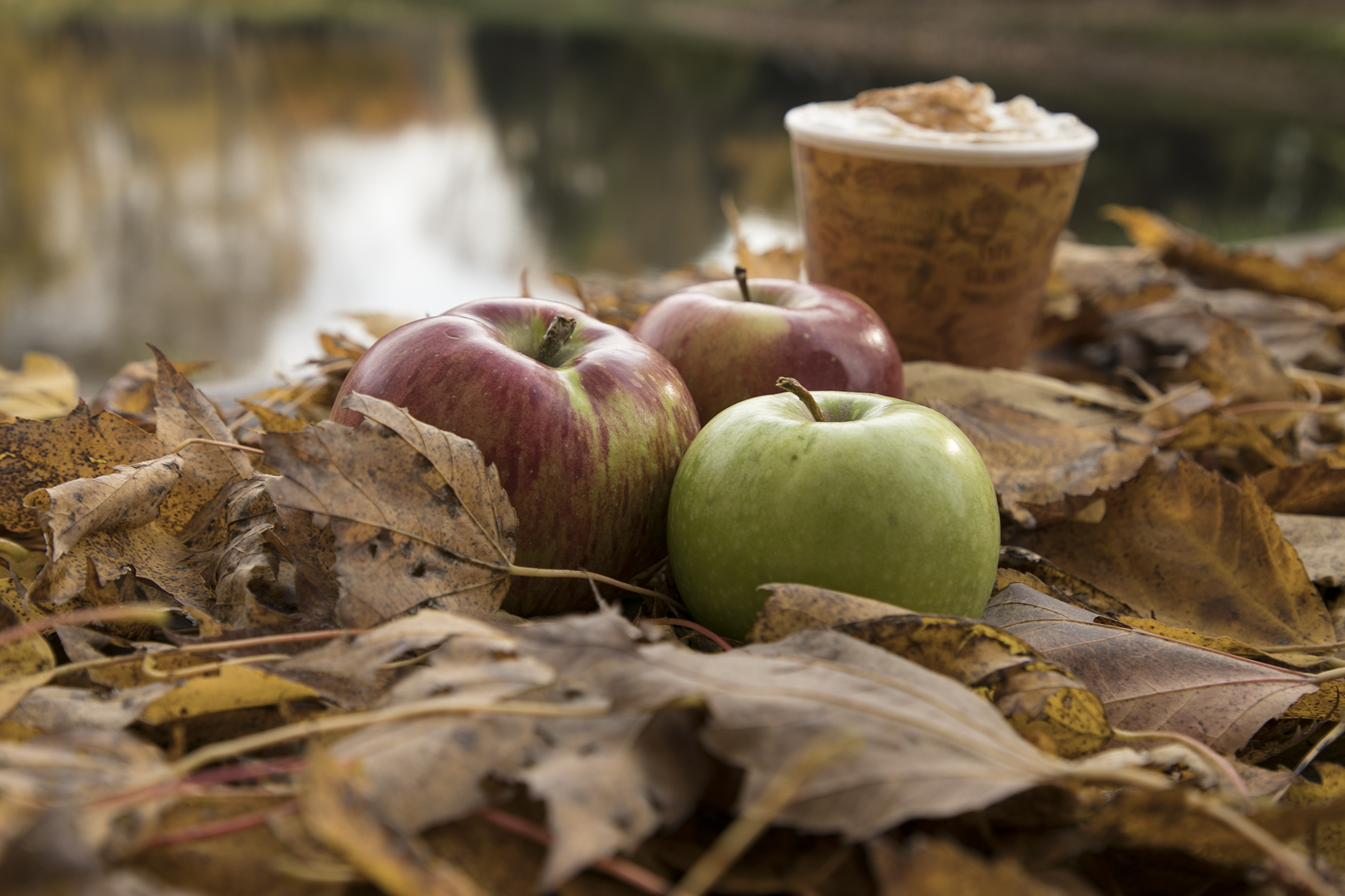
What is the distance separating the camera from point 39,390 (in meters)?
0.94

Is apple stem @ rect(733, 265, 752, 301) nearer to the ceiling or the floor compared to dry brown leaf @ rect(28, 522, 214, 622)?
nearer to the ceiling

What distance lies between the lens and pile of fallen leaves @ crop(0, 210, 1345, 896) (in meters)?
0.35

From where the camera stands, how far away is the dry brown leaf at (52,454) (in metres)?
0.62

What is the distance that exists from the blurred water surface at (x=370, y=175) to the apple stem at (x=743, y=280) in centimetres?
57

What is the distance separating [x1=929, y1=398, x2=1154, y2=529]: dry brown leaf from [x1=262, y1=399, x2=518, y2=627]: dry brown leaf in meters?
0.38

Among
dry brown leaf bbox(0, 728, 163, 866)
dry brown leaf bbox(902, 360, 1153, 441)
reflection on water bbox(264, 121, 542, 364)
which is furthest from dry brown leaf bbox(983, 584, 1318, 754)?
reflection on water bbox(264, 121, 542, 364)

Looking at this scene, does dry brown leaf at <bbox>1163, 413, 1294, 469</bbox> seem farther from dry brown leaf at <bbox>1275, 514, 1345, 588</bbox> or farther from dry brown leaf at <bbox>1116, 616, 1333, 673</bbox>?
dry brown leaf at <bbox>1116, 616, 1333, 673</bbox>

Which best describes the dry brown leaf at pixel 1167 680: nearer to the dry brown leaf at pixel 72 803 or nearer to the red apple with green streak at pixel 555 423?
the red apple with green streak at pixel 555 423

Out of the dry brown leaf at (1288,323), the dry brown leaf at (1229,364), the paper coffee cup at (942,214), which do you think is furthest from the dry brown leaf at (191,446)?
the dry brown leaf at (1288,323)

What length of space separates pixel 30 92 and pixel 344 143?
1626 mm

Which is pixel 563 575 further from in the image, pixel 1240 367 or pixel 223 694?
pixel 1240 367

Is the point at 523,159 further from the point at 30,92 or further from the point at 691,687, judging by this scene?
the point at 691,687

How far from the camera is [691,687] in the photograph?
1.28 ft

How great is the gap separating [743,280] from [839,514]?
0.32 meters
